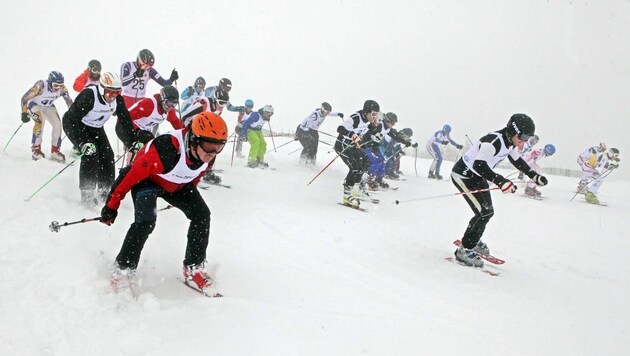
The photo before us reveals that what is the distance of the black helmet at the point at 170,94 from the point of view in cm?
636

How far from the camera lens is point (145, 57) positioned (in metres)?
8.02

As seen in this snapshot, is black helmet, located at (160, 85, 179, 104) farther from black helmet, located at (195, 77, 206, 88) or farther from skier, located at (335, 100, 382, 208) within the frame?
black helmet, located at (195, 77, 206, 88)

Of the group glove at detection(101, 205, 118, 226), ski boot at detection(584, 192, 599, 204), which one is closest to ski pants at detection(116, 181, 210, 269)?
glove at detection(101, 205, 118, 226)

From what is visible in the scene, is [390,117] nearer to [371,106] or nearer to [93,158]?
[371,106]

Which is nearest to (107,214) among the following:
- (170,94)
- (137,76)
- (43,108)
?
Result: (170,94)

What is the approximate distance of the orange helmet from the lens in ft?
11.4

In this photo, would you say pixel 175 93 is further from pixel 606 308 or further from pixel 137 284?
pixel 606 308

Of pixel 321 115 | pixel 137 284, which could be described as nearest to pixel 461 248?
pixel 137 284

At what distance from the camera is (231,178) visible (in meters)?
10.4

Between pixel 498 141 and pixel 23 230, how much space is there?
19.7 feet

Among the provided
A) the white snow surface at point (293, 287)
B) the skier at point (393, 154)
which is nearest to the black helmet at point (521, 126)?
the white snow surface at point (293, 287)

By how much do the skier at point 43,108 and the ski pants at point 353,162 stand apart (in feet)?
18.0

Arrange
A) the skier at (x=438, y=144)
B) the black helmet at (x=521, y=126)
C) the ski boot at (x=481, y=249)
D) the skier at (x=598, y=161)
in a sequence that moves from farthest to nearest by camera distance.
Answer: the skier at (x=438, y=144)
the skier at (x=598, y=161)
the ski boot at (x=481, y=249)
the black helmet at (x=521, y=126)

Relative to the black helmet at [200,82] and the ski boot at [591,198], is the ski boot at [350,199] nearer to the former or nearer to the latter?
the black helmet at [200,82]
